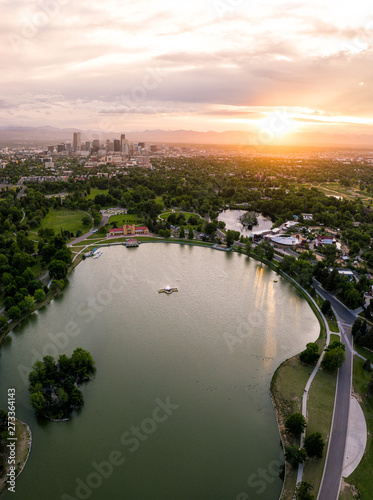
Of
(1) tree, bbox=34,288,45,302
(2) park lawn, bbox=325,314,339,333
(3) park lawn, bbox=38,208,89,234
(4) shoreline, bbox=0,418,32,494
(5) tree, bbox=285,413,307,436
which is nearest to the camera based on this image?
(4) shoreline, bbox=0,418,32,494

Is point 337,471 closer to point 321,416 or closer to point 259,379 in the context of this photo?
point 321,416

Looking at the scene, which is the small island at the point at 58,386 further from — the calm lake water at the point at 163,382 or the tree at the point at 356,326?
the tree at the point at 356,326

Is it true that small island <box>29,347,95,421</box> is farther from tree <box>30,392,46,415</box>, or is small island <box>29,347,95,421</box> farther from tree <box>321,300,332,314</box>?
tree <box>321,300,332,314</box>

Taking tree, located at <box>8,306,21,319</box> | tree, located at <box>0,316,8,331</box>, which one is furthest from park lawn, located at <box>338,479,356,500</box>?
tree, located at <box>8,306,21,319</box>

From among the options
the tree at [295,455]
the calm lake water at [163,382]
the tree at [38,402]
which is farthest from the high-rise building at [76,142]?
the tree at [295,455]

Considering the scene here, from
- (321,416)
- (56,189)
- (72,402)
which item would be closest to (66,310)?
(72,402)
